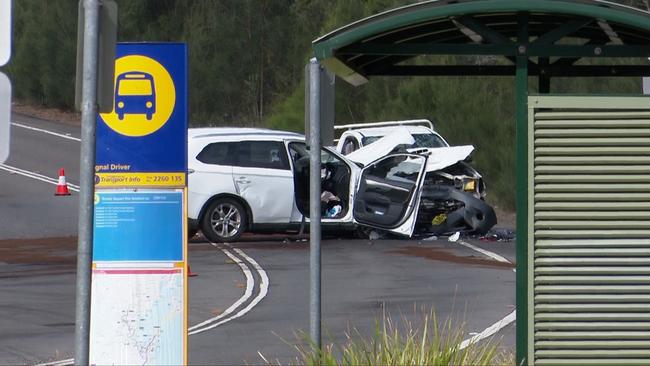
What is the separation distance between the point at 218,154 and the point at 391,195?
2.76 m

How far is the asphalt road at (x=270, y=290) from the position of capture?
11266mm

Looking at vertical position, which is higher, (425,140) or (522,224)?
(425,140)

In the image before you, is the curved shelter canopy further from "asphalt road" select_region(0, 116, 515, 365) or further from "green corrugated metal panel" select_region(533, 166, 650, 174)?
"asphalt road" select_region(0, 116, 515, 365)

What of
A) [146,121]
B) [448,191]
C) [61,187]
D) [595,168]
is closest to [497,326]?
[595,168]

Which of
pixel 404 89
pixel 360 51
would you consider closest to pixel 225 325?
pixel 360 51

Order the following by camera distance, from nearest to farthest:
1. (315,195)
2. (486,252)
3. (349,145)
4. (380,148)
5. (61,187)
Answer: (315,195) → (486,252) → (380,148) → (349,145) → (61,187)

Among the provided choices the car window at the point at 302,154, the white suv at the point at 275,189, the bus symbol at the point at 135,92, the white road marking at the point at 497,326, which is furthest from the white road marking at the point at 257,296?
the bus symbol at the point at 135,92

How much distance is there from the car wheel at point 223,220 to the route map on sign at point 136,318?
10954 millimetres

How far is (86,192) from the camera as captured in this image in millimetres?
6492

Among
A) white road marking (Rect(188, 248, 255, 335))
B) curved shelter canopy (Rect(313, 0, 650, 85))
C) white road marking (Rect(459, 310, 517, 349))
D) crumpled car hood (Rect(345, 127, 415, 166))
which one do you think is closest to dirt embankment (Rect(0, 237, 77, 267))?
white road marking (Rect(188, 248, 255, 335))

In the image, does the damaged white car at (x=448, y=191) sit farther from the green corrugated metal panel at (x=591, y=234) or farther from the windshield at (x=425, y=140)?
the green corrugated metal panel at (x=591, y=234)

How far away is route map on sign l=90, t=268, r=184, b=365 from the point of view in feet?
26.4

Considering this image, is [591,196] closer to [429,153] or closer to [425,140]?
[429,153]

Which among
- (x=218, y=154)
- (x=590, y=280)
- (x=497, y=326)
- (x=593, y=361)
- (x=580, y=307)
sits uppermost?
(x=218, y=154)
